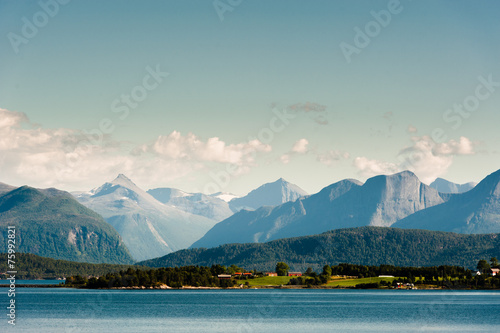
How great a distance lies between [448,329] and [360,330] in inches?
631

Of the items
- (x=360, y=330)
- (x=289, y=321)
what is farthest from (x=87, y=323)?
(x=360, y=330)

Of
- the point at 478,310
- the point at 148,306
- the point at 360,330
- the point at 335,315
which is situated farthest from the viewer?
the point at 148,306

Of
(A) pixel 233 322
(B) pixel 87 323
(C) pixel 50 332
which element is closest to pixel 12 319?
(B) pixel 87 323

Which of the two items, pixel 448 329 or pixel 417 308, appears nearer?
pixel 448 329

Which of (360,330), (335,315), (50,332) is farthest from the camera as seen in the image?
(335,315)

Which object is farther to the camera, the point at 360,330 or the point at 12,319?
the point at 12,319

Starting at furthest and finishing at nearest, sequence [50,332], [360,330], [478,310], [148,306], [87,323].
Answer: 1. [148,306]
2. [478,310]
3. [87,323]
4. [360,330]
5. [50,332]

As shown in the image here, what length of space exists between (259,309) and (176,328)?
5468 cm

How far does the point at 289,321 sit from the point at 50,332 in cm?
4892

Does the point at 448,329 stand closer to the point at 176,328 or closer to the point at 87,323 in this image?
the point at 176,328

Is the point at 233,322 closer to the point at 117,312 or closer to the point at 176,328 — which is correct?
the point at 176,328

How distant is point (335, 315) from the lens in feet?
511

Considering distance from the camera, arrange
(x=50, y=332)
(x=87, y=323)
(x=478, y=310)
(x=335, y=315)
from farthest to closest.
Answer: (x=478, y=310), (x=335, y=315), (x=87, y=323), (x=50, y=332)

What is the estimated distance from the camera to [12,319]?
136 metres
